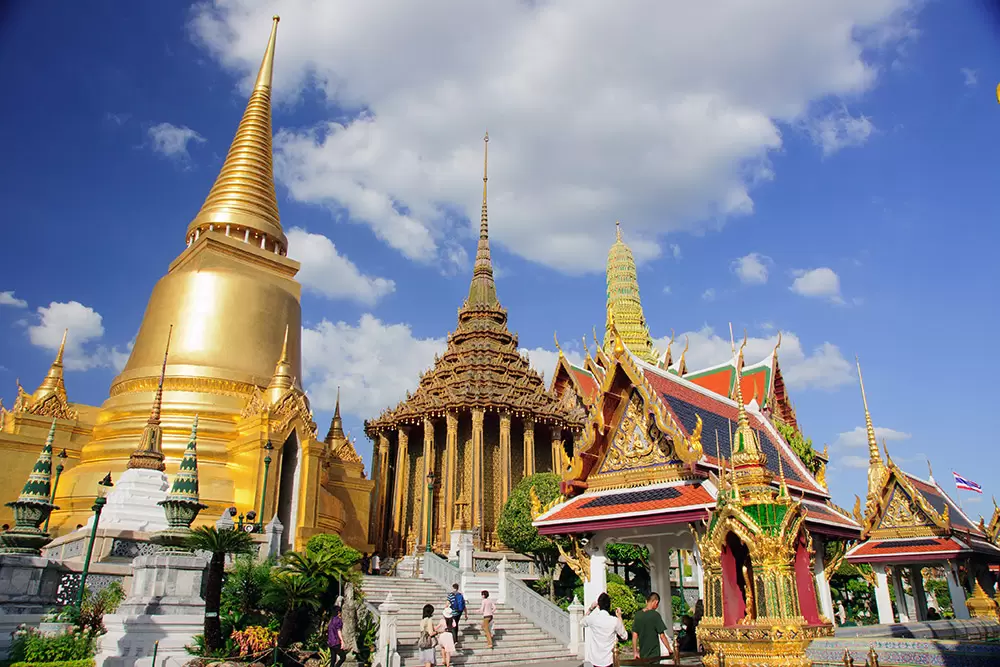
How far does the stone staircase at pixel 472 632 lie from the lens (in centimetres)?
1327

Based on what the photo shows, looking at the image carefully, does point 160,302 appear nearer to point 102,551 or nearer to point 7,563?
point 102,551

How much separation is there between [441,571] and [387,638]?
6188 mm

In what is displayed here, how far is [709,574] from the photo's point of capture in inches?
302

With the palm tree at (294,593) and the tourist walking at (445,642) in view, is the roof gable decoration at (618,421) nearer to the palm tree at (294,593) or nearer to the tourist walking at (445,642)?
the tourist walking at (445,642)

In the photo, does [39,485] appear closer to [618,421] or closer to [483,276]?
[618,421]

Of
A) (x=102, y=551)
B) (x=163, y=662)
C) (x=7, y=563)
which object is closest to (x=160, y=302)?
(x=102, y=551)

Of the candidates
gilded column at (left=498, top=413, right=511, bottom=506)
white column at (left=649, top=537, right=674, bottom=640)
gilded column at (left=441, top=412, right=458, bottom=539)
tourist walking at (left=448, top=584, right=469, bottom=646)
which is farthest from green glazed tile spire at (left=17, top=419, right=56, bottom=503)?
gilded column at (left=498, top=413, right=511, bottom=506)

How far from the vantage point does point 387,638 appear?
39.3 feet

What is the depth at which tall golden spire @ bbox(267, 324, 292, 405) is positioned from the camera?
22.6 metres

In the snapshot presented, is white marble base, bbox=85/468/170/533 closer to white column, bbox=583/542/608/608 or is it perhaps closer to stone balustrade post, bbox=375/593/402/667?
stone balustrade post, bbox=375/593/402/667

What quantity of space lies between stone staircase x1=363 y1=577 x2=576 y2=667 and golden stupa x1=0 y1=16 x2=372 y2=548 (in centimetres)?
508

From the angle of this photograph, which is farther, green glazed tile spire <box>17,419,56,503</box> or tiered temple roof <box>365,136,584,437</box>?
tiered temple roof <box>365,136,584,437</box>

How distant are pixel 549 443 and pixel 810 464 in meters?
10.2

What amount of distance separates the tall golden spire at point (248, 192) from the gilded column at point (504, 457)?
11432mm
